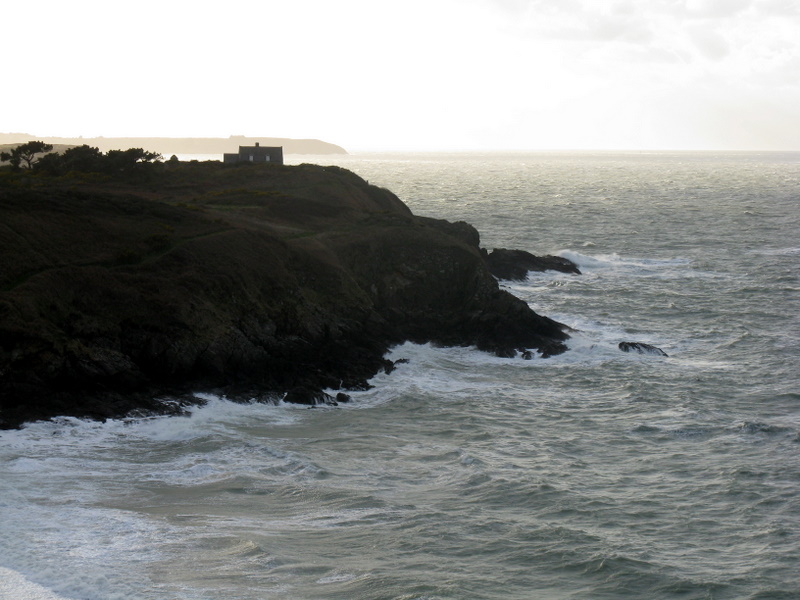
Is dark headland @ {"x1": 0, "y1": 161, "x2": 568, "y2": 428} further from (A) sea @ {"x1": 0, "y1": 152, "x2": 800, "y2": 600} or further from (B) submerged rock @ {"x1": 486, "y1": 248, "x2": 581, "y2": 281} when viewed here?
(B) submerged rock @ {"x1": 486, "y1": 248, "x2": 581, "y2": 281}

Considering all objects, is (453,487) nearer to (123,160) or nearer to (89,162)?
(123,160)

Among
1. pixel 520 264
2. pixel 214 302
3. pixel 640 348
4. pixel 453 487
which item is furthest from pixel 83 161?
pixel 453 487

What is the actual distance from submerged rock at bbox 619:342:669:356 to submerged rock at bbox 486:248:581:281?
20.7 metres

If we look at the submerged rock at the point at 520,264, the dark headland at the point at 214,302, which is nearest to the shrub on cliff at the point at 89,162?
the dark headland at the point at 214,302

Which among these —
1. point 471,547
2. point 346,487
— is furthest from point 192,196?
point 471,547

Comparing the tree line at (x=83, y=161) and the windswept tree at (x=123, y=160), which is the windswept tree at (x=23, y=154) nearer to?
the tree line at (x=83, y=161)

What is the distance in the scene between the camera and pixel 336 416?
35.4 m

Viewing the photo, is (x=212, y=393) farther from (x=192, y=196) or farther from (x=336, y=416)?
(x=192, y=196)

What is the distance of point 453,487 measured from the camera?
28.1 meters

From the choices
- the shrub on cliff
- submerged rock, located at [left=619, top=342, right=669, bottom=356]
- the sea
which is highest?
the shrub on cliff

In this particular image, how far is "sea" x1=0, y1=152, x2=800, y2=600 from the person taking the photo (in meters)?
21.9

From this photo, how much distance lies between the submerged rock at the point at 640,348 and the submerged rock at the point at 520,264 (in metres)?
20.7

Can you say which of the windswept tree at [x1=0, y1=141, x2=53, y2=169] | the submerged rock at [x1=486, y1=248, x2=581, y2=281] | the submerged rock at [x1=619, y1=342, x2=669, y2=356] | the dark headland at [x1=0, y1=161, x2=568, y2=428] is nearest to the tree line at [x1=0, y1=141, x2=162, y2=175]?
the windswept tree at [x1=0, y1=141, x2=53, y2=169]

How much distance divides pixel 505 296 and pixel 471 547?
26.1 m
